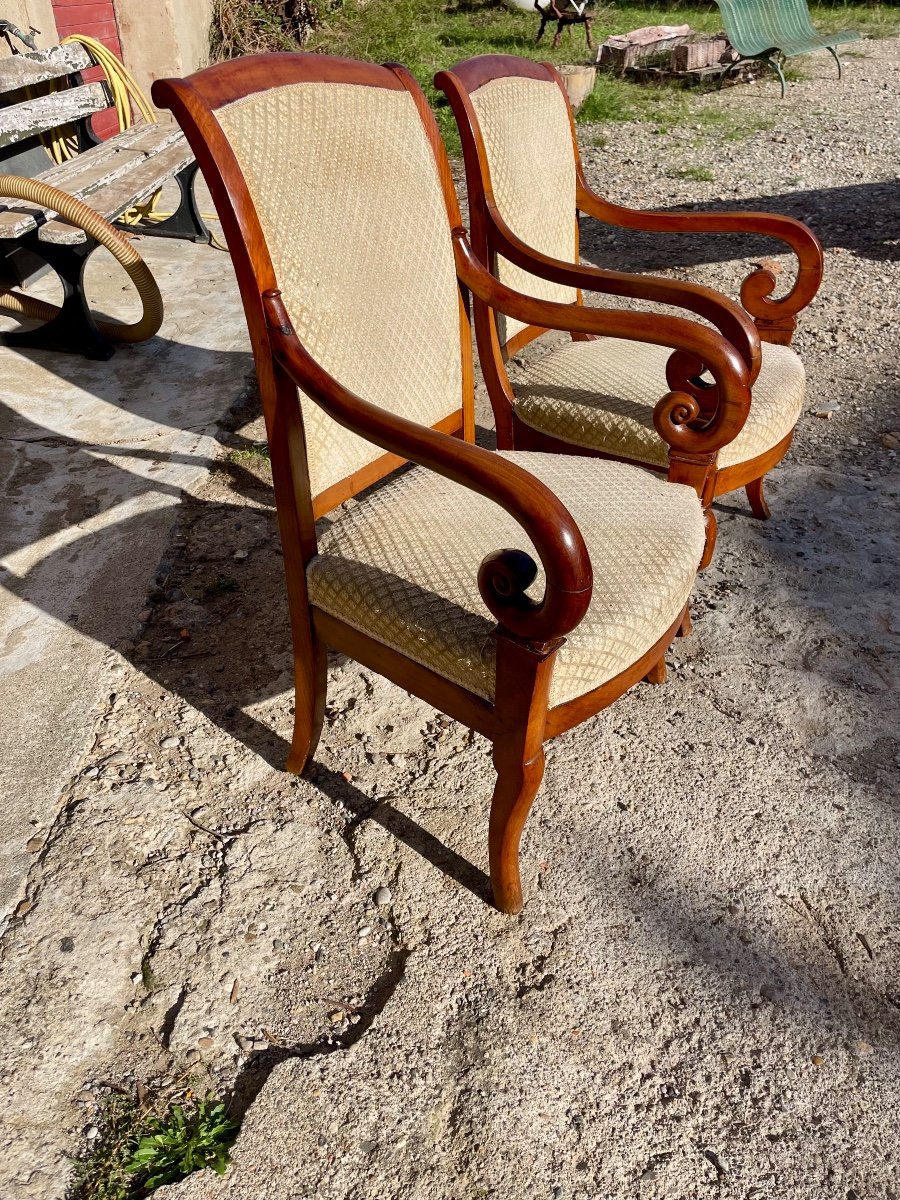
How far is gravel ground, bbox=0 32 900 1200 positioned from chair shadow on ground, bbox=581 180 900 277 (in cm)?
256

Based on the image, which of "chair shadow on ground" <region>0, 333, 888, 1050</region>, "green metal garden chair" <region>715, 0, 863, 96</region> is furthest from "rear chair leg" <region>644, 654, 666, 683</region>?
"green metal garden chair" <region>715, 0, 863, 96</region>

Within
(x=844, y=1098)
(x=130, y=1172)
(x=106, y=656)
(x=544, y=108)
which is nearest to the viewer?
(x=130, y=1172)

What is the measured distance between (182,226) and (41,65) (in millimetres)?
866

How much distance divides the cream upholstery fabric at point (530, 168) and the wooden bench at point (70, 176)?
1.75m

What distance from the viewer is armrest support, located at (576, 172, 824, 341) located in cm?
221

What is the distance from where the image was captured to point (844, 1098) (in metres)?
1.40

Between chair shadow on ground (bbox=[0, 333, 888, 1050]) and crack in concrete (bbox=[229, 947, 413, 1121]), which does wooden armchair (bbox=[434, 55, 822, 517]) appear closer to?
chair shadow on ground (bbox=[0, 333, 888, 1050])

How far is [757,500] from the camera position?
2.65 metres

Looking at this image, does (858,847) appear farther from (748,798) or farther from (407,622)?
(407,622)

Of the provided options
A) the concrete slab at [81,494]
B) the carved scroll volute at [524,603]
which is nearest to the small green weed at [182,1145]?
the concrete slab at [81,494]

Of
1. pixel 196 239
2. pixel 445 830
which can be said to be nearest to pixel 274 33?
pixel 196 239

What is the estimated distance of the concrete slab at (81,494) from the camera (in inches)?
76.4

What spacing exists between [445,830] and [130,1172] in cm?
76

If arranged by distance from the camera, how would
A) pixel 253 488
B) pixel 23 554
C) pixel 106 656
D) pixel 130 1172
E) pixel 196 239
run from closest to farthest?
pixel 130 1172, pixel 106 656, pixel 23 554, pixel 253 488, pixel 196 239
